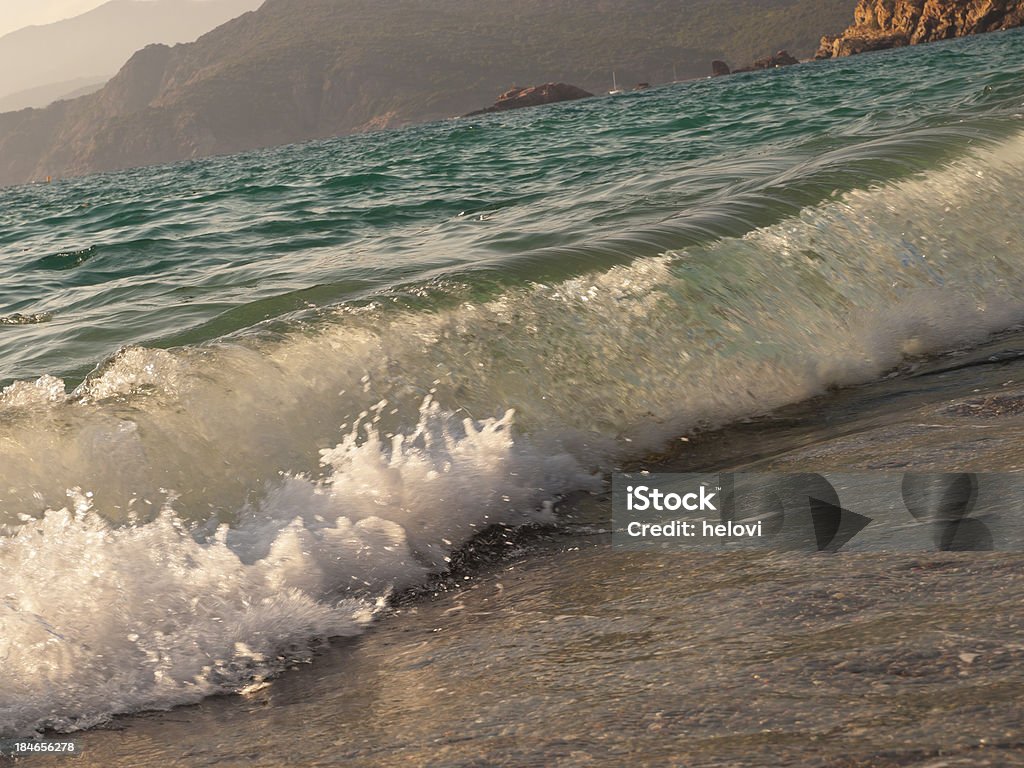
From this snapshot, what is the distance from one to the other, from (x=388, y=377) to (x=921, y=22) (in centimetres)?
8921

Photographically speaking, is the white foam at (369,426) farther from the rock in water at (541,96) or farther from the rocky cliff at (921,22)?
the rocky cliff at (921,22)

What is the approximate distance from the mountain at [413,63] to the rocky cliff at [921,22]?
42608 millimetres

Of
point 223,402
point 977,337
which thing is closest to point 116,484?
point 223,402

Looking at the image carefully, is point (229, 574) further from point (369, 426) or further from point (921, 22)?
point (921, 22)

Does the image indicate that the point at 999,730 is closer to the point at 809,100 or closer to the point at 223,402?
the point at 223,402

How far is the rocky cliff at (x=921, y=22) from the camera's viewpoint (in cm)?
7450

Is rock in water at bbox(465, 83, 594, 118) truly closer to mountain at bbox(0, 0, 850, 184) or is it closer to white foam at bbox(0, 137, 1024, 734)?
mountain at bbox(0, 0, 850, 184)

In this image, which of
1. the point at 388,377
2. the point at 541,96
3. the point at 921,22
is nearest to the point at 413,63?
the point at 541,96

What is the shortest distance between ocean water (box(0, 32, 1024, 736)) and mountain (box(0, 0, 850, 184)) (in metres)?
135

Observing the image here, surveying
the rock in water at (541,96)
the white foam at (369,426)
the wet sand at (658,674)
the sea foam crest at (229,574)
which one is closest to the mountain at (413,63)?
the rock in water at (541,96)

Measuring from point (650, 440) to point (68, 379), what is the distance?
2.48 m

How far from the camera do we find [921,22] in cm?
8175

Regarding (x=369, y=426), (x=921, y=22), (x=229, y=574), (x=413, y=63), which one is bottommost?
(x=229, y=574)

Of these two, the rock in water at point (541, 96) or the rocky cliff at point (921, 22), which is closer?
the rock in water at point (541, 96)
